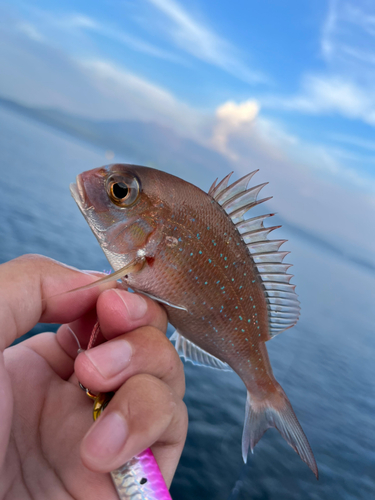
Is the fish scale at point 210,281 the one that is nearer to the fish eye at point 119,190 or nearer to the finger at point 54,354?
the fish eye at point 119,190

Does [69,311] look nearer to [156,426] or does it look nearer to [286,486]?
[156,426]

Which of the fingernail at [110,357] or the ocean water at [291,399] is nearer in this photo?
the fingernail at [110,357]

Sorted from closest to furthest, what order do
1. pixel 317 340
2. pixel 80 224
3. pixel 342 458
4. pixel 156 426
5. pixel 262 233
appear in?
pixel 156 426, pixel 262 233, pixel 342 458, pixel 317 340, pixel 80 224

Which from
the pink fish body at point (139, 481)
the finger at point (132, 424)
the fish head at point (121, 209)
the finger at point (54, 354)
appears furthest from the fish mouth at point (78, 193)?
the pink fish body at point (139, 481)

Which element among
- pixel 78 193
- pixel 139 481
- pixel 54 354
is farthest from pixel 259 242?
pixel 54 354

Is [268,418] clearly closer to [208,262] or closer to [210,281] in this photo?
[210,281]

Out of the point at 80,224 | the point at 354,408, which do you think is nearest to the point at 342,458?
the point at 354,408

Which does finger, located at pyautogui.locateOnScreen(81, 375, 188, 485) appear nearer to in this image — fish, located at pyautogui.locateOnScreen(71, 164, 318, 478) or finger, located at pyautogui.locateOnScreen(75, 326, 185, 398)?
finger, located at pyautogui.locateOnScreen(75, 326, 185, 398)
